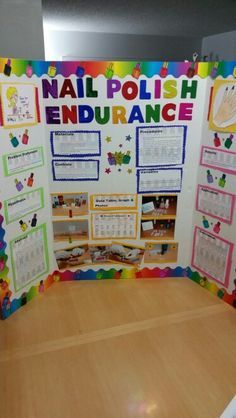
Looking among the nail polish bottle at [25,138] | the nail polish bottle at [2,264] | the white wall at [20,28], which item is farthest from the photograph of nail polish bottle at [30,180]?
the white wall at [20,28]

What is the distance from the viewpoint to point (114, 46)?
6734mm

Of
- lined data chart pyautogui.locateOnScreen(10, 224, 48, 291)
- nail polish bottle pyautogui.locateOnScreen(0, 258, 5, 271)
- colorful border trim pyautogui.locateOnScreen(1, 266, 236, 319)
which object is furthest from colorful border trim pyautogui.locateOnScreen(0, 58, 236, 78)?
colorful border trim pyautogui.locateOnScreen(1, 266, 236, 319)

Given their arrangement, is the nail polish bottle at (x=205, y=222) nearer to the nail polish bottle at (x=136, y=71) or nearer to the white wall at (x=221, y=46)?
the nail polish bottle at (x=136, y=71)

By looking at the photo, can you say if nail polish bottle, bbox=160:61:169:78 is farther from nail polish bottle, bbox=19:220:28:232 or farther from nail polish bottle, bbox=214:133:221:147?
nail polish bottle, bbox=19:220:28:232

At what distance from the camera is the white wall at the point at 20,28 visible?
2252 mm

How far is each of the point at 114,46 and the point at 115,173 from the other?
5651 mm

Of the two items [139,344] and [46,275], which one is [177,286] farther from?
[46,275]

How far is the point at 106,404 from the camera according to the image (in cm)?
147

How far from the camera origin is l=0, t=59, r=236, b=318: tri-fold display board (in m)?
1.91

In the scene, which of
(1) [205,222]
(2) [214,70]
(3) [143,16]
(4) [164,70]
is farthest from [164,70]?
(3) [143,16]

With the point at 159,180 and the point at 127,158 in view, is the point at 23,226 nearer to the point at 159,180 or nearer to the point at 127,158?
the point at 127,158

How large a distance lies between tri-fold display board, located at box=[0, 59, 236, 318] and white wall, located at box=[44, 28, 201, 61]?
5.20 m

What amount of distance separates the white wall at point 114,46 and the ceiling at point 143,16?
215 millimetres

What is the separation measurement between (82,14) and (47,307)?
15.2 feet
